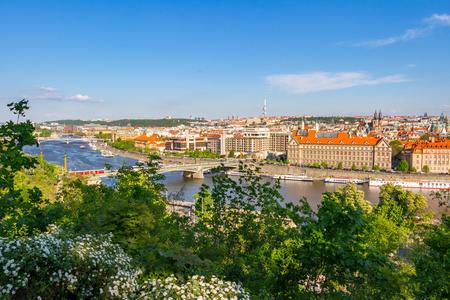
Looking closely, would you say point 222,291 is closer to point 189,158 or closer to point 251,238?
point 251,238

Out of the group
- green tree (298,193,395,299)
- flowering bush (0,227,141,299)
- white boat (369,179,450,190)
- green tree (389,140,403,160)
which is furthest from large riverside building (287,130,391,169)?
flowering bush (0,227,141,299)

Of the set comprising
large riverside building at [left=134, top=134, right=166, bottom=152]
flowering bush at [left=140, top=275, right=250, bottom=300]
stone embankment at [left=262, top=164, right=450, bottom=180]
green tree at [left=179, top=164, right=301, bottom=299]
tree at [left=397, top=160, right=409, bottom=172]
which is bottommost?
stone embankment at [left=262, top=164, right=450, bottom=180]

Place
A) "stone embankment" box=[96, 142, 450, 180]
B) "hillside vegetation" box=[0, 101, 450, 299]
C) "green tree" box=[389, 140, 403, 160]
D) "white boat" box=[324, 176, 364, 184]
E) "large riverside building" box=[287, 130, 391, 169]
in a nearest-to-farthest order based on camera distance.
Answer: "hillside vegetation" box=[0, 101, 450, 299], "white boat" box=[324, 176, 364, 184], "stone embankment" box=[96, 142, 450, 180], "large riverside building" box=[287, 130, 391, 169], "green tree" box=[389, 140, 403, 160]

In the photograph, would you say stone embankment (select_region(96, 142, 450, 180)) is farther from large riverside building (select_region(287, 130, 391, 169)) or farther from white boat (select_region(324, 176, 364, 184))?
large riverside building (select_region(287, 130, 391, 169))

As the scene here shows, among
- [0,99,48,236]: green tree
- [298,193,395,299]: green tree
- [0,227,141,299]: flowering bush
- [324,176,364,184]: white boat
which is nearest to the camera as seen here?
[0,227,141,299]: flowering bush

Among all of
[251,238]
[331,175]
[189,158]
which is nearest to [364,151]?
[331,175]

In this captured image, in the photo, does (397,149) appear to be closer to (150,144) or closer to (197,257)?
(150,144)

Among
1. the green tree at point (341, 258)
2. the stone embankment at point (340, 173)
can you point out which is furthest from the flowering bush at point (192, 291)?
the stone embankment at point (340, 173)
